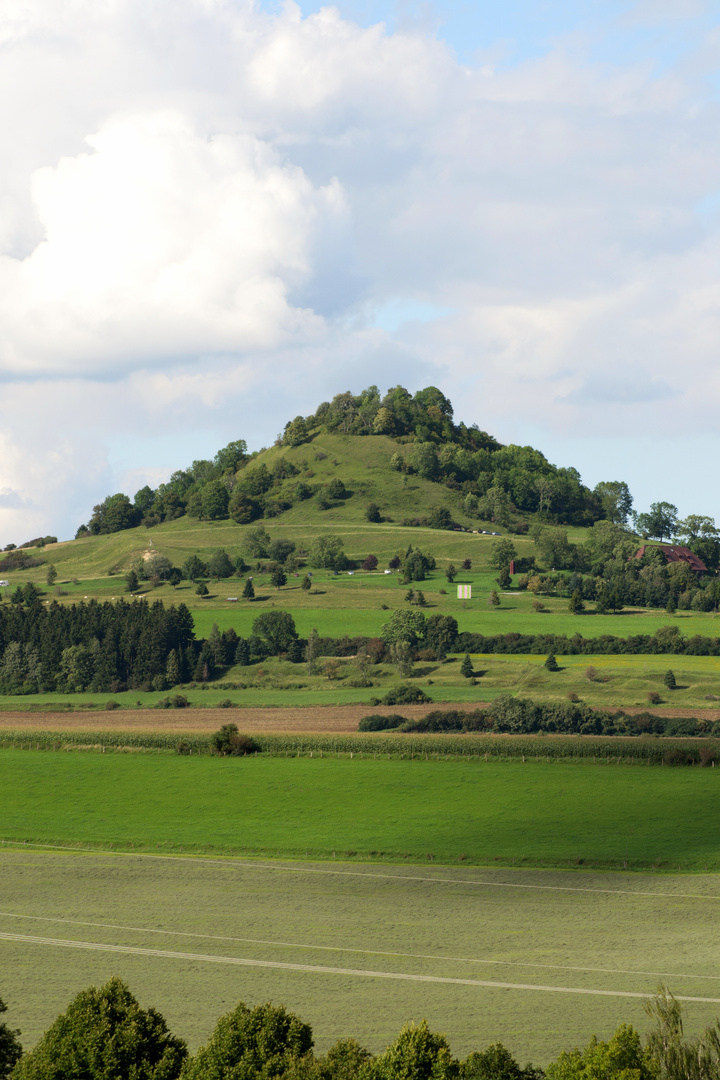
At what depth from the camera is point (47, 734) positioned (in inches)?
3597

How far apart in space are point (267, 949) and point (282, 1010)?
43.2ft

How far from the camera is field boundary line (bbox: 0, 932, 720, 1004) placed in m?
33.4

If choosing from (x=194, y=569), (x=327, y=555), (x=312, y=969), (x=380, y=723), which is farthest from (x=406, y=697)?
(x=312, y=969)

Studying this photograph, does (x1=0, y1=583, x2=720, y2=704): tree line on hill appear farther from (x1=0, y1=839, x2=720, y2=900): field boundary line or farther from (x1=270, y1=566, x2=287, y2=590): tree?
(x1=0, y1=839, x2=720, y2=900): field boundary line

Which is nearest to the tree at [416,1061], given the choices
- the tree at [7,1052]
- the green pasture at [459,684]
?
the tree at [7,1052]

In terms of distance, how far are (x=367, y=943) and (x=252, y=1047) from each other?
14.3 metres

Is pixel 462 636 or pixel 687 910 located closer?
pixel 687 910

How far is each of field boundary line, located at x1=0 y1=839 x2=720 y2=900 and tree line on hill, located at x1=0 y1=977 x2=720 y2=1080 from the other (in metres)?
20.9

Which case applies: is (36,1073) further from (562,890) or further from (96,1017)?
(562,890)

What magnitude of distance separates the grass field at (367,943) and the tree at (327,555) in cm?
12748

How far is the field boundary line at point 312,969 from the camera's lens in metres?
33.4

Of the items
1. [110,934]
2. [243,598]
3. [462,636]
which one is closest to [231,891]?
[110,934]

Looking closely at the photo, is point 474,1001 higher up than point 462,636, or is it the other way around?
point 462,636

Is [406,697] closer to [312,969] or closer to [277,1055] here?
[312,969]
